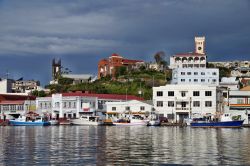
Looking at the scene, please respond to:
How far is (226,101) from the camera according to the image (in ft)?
370

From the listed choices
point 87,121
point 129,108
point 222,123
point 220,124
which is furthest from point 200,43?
point 222,123

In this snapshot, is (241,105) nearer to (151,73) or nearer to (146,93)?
(146,93)

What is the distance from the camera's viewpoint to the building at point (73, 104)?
119 m

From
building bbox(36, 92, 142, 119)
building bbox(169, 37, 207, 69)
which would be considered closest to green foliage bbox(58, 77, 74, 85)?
building bbox(169, 37, 207, 69)

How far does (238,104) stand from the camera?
4333 inches

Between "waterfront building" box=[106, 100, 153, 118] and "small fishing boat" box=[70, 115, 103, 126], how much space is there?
7683 millimetres

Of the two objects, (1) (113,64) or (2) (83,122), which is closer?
(2) (83,122)

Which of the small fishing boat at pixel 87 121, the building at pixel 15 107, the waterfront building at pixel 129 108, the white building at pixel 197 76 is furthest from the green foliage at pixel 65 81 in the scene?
the small fishing boat at pixel 87 121

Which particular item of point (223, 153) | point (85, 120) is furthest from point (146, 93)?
point (223, 153)

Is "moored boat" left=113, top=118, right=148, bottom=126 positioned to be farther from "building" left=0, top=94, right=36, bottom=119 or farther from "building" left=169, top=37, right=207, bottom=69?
"building" left=169, top=37, right=207, bottom=69

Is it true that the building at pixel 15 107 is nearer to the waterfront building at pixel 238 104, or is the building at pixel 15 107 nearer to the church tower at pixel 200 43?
the waterfront building at pixel 238 104

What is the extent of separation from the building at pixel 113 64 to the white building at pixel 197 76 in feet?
119

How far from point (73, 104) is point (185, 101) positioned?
26776 millimetres

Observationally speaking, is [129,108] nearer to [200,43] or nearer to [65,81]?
[200,43]
